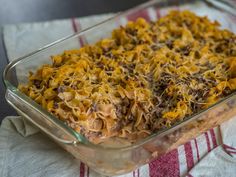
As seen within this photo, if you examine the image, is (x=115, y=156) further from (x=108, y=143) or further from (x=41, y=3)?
(x=41, y=3)

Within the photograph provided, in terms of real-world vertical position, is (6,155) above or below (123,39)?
below

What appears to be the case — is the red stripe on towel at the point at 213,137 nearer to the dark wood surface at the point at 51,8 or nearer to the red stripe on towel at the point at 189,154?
the red stripe on towel at the point at 189,154

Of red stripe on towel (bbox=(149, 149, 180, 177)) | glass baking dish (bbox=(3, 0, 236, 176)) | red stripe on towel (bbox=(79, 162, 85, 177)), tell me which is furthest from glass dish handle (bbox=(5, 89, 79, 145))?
red stripe on towel (bbox=(149, 149, 180, 177))

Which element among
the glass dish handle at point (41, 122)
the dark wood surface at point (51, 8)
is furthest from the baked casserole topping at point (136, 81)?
the dark wood surface at point (51, 8)

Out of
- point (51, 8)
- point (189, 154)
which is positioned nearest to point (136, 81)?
point (189, 154)

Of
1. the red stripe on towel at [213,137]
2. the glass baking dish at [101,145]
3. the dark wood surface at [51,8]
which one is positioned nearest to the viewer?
the glass baking dish at [101,145]

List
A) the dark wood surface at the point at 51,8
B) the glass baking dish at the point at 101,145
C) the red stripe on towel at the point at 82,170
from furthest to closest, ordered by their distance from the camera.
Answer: the dark wood surface at the point at 51,8 < the red stripe on towel at the point at 82,170 < the glass baking dish at the point at 101,145

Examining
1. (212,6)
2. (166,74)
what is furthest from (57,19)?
(166,74)
